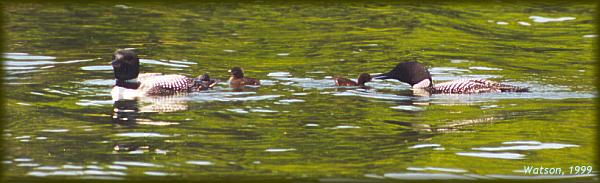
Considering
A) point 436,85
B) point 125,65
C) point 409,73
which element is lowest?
point 436,85

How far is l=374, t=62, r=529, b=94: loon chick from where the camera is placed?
16.1 meters

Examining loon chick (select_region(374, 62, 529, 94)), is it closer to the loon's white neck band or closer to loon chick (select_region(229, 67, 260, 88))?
the loon's white neck band

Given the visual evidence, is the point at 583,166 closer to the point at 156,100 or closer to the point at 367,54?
the point at 156,100

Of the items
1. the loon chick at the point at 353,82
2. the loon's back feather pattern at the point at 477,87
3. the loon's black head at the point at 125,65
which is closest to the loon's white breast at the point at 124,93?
the loon's black head at the point at 125,65

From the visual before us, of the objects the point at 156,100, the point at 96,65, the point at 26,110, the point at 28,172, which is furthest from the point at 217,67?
the point at 28,172

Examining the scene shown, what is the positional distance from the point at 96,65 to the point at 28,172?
7403 millimetres

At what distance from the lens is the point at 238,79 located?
54.7ft

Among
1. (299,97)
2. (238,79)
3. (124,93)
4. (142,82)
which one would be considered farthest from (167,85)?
(299,97)

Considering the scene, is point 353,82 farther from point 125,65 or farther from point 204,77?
point 125,65

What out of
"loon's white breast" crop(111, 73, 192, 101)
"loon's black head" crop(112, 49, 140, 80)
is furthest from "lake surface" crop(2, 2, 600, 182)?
"loon's black head" crop(112, 49, 140, 80)

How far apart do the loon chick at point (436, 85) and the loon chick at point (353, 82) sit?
413mm

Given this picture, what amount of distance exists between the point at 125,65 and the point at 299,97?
7.90ft

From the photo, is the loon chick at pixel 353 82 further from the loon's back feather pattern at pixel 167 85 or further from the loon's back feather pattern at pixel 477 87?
the loon's back feather pattern at pixel 167 85

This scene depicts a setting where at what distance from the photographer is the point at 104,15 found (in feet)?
76.6
